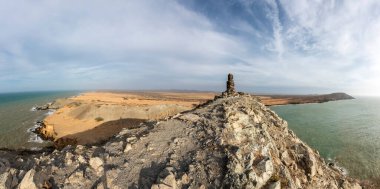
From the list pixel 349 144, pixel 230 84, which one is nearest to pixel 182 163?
pixel 230 84

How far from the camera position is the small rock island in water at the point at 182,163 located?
12.3 metres

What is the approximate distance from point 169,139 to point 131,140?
2.44 metres

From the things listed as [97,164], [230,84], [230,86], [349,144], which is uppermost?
[230,84]

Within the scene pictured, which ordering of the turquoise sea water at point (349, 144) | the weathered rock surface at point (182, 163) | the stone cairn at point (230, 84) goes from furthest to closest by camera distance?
the stone cairn at point (230, 84)
the turquoise sea water at point (349, 144)
the weathered rock surface at point (182, 163)

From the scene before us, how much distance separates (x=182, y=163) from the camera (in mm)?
13680

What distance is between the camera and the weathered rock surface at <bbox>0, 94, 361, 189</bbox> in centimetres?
1233

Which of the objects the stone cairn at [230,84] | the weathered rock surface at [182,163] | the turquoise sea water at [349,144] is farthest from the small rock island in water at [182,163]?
the stone cairn at [230,84]

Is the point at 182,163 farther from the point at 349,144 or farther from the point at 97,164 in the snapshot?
the point at 349,144

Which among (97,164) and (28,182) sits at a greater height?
(97,164)

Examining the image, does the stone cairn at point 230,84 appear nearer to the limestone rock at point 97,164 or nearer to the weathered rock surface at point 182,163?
the weathered rock surface at point 182,163

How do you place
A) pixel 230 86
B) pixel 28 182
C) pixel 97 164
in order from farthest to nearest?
pixel 230 86, pixel 97 164, pixel 28 182

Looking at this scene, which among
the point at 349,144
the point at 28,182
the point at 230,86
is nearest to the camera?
the point at 28,182

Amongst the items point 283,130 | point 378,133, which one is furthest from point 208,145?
point 378,133

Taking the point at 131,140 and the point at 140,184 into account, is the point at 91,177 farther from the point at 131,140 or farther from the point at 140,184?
the point at 131,140
